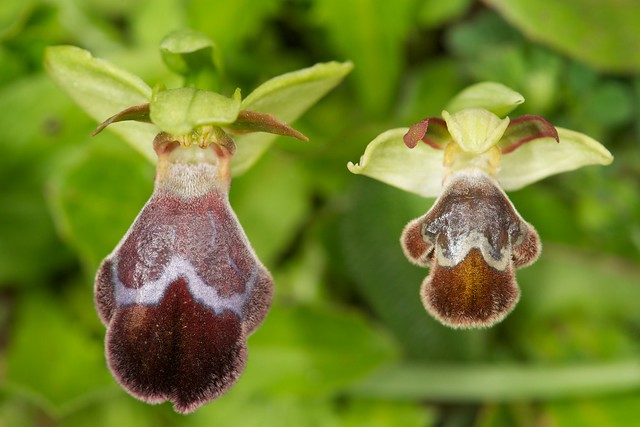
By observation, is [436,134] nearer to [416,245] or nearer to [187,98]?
[416,245]

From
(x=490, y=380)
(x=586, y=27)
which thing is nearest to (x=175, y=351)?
(x=490, y=380)

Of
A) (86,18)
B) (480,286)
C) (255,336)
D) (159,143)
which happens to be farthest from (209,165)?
(86,18)

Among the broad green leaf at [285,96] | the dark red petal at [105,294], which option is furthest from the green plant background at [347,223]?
the dark red petal at [105,294]

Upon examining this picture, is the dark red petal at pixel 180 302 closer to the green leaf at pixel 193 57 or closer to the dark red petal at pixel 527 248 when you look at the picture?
the green leaf at pixel 193 57

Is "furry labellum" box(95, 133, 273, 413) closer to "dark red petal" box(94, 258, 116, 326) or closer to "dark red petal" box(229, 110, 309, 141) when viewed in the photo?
"dark red petal" box(94, 258, 116, 326)

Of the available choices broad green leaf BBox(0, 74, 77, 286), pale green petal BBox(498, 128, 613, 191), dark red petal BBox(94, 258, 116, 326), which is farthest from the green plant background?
dark red petal BBox(94, 258, 116, 326)

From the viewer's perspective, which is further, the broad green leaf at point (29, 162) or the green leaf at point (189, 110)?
the broad green leaf at point (29, 162)

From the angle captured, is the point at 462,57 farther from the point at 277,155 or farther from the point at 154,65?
the point at 154,65
